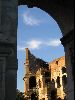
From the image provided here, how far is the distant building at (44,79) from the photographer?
147ft

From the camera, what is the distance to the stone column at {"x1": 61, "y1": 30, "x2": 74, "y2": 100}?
14.0 metres

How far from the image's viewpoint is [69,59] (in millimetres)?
14547

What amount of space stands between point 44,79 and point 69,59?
3512cm

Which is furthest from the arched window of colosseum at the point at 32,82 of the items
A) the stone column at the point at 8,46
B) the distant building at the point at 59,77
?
the stone column at the point at 8,46

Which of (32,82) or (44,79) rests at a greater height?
(32,82)

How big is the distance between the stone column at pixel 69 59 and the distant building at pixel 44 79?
87.8ft

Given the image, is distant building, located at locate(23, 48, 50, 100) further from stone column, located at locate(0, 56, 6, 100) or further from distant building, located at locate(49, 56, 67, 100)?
stone column, located at locate(0, 56, 6, 100)

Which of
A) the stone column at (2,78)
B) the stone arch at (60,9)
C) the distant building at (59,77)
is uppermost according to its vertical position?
the distant building at (59,77)

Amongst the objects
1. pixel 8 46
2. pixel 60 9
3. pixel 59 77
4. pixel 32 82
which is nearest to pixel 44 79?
pixel 59 77

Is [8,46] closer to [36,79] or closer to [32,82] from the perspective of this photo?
[36,79]

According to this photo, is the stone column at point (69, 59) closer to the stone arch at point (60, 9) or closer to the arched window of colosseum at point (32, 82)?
the stone arch at point (60, 9)

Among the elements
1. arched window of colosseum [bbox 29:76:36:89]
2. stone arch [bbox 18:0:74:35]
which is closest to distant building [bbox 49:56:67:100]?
arched window of colosseum [bbox 29:76:36:89]

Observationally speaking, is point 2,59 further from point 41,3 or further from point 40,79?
point 40,79

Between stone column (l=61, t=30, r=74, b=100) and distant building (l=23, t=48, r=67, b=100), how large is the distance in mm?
26764
